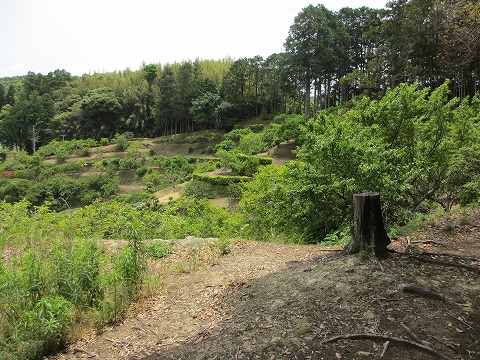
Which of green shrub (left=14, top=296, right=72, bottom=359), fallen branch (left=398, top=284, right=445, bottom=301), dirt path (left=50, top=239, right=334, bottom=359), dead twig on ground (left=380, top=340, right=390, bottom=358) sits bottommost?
dirt path (left=50, top=239, right=334, bottom=359)

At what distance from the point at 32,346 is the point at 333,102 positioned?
42735mm

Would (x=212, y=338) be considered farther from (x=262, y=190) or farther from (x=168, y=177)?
(x=168, y=177)

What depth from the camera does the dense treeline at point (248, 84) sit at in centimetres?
2534

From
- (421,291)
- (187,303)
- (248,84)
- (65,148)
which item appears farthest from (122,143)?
(421,291)

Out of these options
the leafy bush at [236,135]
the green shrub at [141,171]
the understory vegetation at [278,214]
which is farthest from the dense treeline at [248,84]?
the understory vegetation at [278,214]

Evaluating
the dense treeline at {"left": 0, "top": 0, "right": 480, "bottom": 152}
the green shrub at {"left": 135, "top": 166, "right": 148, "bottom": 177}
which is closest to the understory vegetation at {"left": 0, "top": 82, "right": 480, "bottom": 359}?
the dense treeline at {"left": 0, "top": 0, "right": 480, "bottom": 152}

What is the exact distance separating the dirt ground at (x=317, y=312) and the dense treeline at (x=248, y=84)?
73.8ft

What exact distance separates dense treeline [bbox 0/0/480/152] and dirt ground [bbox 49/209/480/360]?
886 inches

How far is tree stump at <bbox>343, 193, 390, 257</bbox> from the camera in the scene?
3.91 meters

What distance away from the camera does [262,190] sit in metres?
12.0

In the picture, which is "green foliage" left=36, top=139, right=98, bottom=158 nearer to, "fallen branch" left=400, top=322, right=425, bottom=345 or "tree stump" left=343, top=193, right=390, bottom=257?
"tree stump" left=343, top=193, right=390, bottom=257

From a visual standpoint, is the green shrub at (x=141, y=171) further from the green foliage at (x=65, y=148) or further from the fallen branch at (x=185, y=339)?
the fallen branch at (x=185, y=339)

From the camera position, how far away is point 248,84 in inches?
1948

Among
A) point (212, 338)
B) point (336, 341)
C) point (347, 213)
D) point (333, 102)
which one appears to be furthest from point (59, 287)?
point (333, 102)
